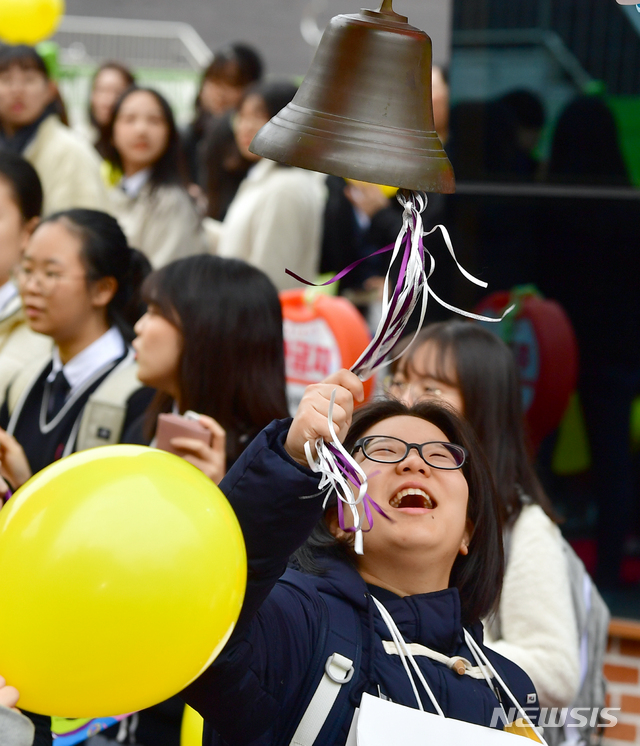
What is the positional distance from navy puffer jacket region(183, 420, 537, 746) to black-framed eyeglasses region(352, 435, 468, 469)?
185 mm

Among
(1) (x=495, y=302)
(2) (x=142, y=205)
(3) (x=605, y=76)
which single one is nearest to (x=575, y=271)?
(1) (x=495, y=302)

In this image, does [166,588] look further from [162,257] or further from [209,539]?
[162,257]

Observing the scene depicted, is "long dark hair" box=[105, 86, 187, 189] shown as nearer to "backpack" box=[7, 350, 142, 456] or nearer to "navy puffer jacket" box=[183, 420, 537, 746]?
"backpack" box=[7, 350, 142, 456]

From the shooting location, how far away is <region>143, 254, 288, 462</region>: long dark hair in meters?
2.48

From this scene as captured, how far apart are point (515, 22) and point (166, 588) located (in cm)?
289

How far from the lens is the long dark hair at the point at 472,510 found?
1738 mm

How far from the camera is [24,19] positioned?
205 inches

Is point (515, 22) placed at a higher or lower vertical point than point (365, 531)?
higher

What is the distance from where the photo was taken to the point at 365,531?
5.21 feet

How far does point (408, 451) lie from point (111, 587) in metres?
0.59

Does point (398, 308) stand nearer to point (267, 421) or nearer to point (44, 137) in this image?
point (267, 421)

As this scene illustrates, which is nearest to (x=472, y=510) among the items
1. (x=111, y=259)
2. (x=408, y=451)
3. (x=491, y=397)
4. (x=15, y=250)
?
(x=408, y=451)

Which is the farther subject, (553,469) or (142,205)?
(142,205)

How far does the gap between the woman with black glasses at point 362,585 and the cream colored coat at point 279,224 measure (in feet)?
8.26
